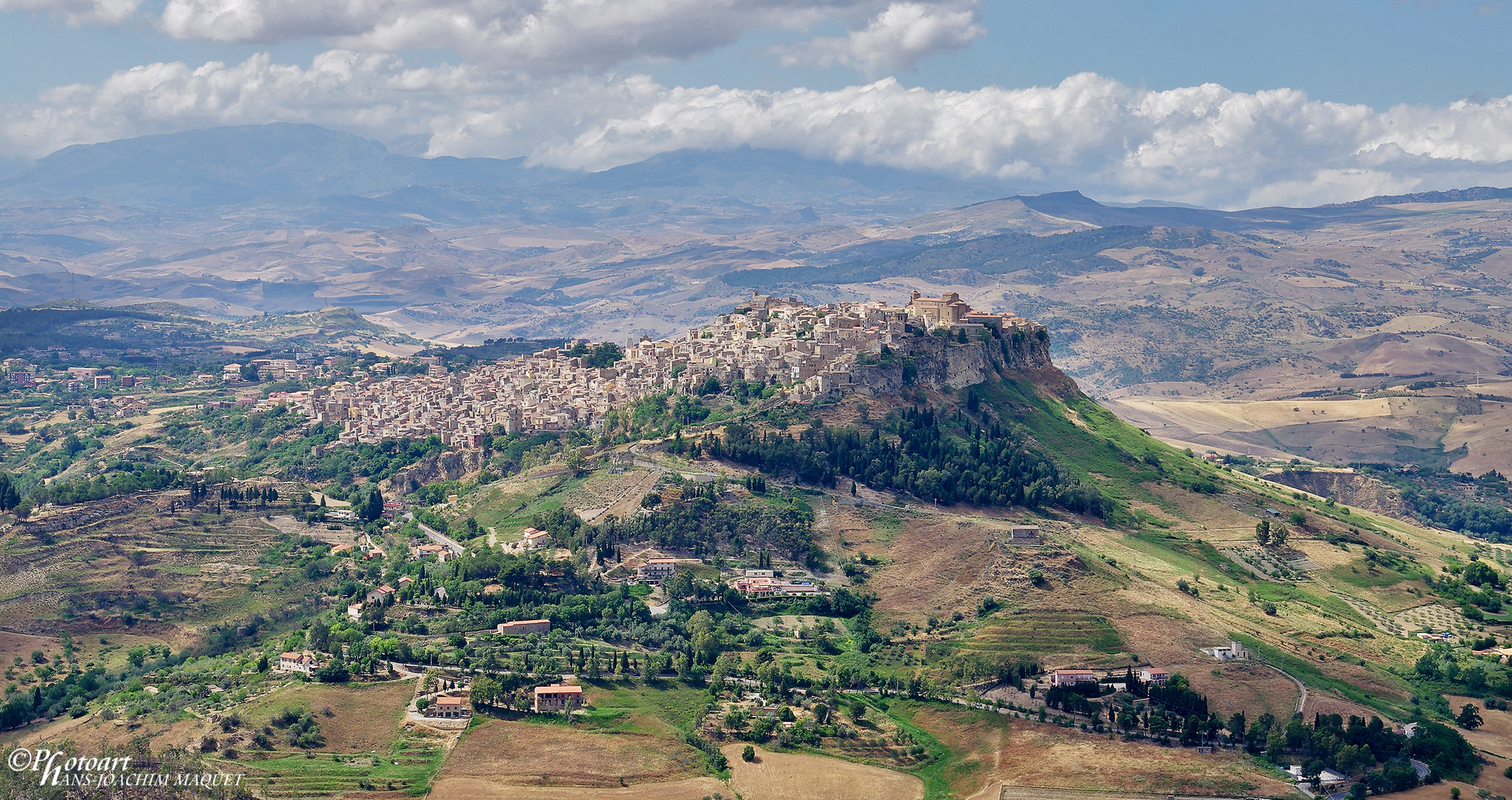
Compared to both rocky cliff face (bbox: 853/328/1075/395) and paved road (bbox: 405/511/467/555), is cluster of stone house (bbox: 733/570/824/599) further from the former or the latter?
rocky cliff face (bbox: 853/328/1075/395)

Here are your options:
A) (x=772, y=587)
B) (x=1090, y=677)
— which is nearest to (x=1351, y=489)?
(x=772, y=587)

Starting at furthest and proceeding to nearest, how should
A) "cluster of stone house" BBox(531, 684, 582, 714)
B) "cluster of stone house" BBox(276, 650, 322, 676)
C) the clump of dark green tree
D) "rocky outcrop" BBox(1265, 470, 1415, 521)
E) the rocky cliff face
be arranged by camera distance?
1. "rocky outcrop" BBox(1265, 470, 1415, 521)
2. the rocky cliff face
3. the clump of dark green tree
4. "cluster of stone house" BBox(276, 650, 322, 676)
5. "cluster of stone house" BBox(531, 684, 582, 714)

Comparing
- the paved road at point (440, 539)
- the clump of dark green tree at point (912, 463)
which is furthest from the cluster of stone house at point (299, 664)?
the clump of dark green tree at point (912, 463)

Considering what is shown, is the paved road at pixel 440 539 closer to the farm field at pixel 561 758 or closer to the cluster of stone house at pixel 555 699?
the cluster of stone house at pixel 555 699

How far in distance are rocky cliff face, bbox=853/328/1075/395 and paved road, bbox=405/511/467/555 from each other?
82.3 feet

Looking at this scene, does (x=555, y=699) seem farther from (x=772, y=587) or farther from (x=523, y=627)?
(x=772, y=587)

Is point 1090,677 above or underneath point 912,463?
underneath

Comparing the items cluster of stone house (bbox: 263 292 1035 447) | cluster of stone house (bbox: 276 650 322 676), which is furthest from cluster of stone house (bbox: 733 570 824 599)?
cluster of stone house (bbox: 263 292 1035 447)

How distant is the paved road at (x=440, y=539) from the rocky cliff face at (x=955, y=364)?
2510 centimetres

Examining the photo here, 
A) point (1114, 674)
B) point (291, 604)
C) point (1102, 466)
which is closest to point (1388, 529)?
point (1102, 466)

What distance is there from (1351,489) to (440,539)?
79533mm

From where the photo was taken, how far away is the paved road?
241 feet

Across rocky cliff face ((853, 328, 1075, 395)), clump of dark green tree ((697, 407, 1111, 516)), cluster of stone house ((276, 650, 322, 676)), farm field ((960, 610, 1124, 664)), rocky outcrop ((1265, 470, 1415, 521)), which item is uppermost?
rocky cliff face ((853, 328, 1075, 395))

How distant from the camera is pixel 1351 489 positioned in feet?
400
